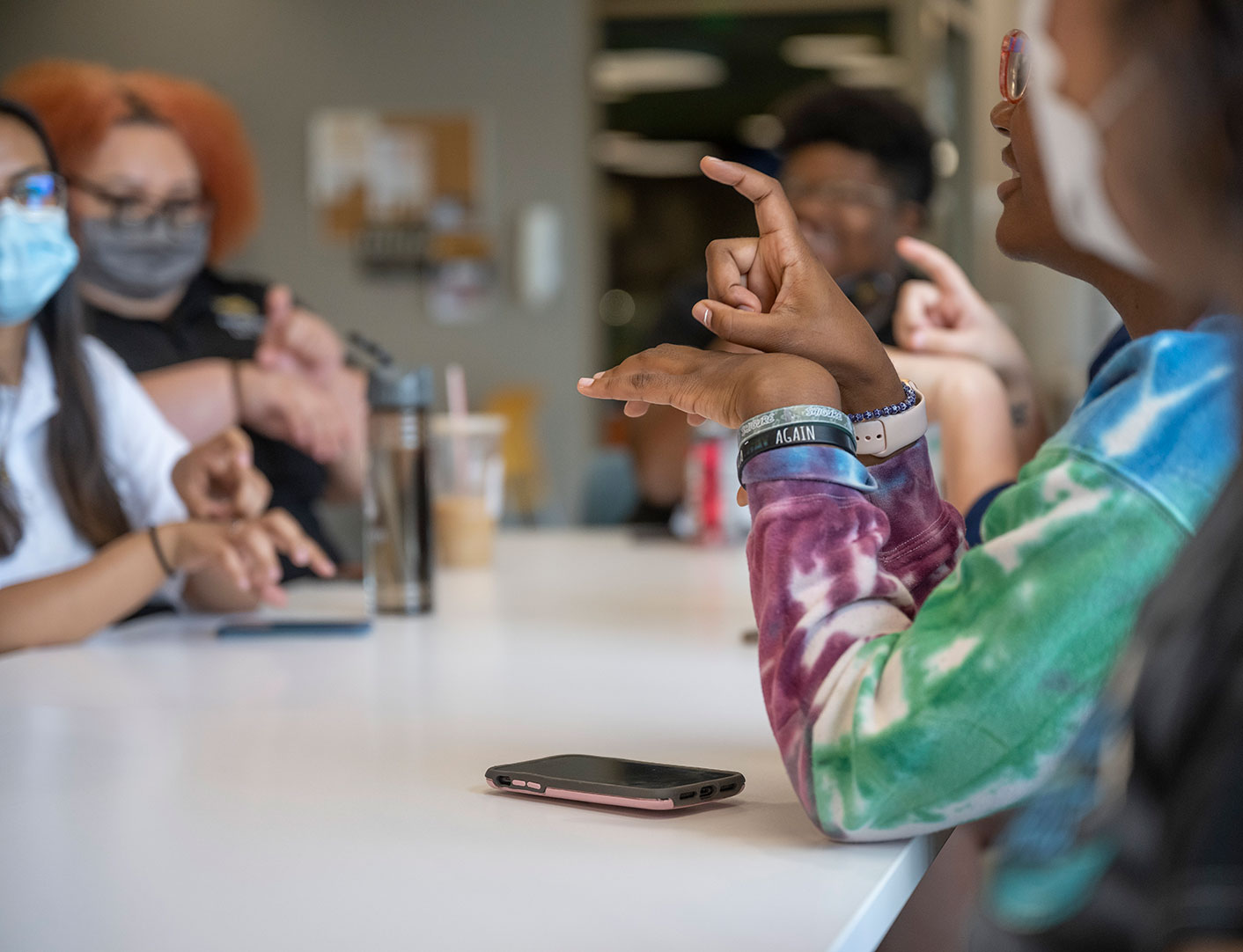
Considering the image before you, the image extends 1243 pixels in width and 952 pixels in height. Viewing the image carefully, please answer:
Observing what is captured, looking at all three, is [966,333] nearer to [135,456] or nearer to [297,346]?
[135,456]

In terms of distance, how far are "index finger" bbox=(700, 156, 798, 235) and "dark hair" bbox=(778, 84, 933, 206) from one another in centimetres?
161

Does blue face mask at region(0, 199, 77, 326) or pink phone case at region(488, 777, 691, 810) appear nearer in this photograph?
pink phone case at region(488, 777, 691, 810)

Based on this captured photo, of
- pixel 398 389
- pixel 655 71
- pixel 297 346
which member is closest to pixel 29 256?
pixel 398 389

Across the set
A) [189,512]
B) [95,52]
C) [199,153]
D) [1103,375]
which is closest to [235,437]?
[189,512]

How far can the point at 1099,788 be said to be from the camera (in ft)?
1.30

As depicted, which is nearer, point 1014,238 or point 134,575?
point 1014,238

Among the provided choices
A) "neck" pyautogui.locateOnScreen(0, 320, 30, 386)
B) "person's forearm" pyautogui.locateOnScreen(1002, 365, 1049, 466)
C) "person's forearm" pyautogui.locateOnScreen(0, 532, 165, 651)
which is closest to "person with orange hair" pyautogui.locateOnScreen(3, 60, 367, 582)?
"neck" pyautogui.locateOnScreen(0, 320, 30, 386)

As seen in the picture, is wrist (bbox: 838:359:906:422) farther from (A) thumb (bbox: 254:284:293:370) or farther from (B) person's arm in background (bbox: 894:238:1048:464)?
(A) thumb (bbox: 254:284:293:370)

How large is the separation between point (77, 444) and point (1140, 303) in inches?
47.6

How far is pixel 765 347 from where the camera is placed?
70 centimetres

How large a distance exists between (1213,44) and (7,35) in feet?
15.8

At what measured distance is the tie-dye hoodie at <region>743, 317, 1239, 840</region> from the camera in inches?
20.9

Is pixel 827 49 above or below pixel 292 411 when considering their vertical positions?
above

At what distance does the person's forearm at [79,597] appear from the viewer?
1.21m
